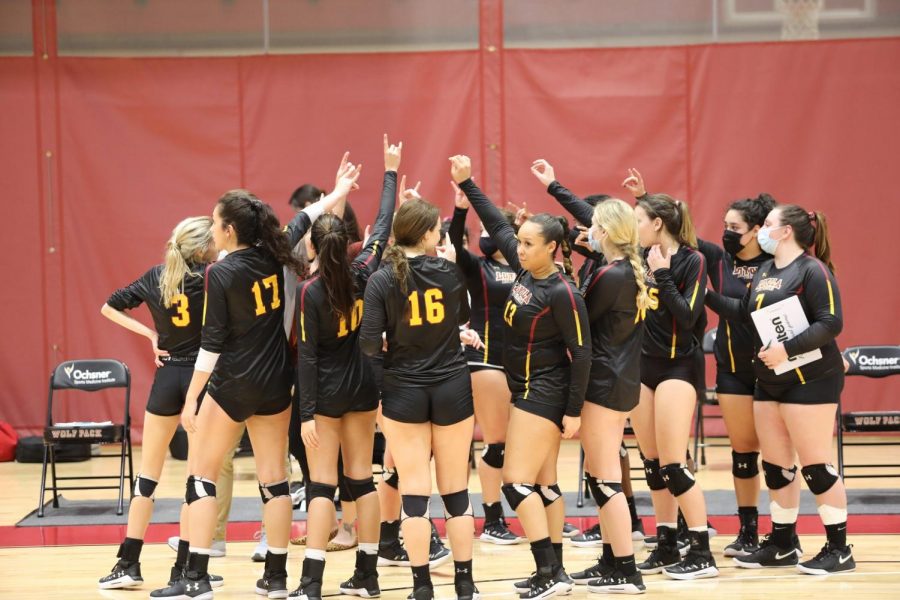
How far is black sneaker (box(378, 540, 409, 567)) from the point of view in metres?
5.81

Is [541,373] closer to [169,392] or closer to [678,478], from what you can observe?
[678,478]

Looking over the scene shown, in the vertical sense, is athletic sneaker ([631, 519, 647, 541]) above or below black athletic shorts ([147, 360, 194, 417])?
below

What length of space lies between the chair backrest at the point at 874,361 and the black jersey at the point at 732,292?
6.17 ft

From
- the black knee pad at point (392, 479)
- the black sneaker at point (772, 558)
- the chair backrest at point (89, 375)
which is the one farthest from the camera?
the chair backrest at point (89, 375)

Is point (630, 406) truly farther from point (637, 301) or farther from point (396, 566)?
point (396, 566)

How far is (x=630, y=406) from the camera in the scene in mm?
5031

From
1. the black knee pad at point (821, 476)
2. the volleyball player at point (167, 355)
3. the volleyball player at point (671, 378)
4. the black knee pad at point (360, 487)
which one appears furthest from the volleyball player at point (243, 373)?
the black knee pad at point (821, 476)

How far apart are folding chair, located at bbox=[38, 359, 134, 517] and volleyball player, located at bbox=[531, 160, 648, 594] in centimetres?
358

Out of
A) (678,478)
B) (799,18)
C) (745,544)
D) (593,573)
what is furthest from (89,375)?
(799,18)

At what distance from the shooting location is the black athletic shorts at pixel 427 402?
469 cm

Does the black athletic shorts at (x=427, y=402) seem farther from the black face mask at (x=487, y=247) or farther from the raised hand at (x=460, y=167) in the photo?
the black face mask at (x=487, y=247)

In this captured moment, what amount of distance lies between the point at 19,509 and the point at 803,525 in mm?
5208

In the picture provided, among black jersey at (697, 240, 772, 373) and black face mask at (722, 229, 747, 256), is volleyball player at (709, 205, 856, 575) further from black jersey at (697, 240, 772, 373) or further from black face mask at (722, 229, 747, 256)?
black face mask at (722, 229, 747, 256)

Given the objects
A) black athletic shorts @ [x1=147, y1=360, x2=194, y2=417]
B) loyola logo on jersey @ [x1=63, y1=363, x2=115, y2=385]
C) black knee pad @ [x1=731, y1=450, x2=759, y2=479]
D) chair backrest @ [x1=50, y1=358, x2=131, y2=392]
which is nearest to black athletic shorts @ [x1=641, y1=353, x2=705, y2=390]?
black knee pad @ [x1=731, y1=450, x2=759, y2=479]
